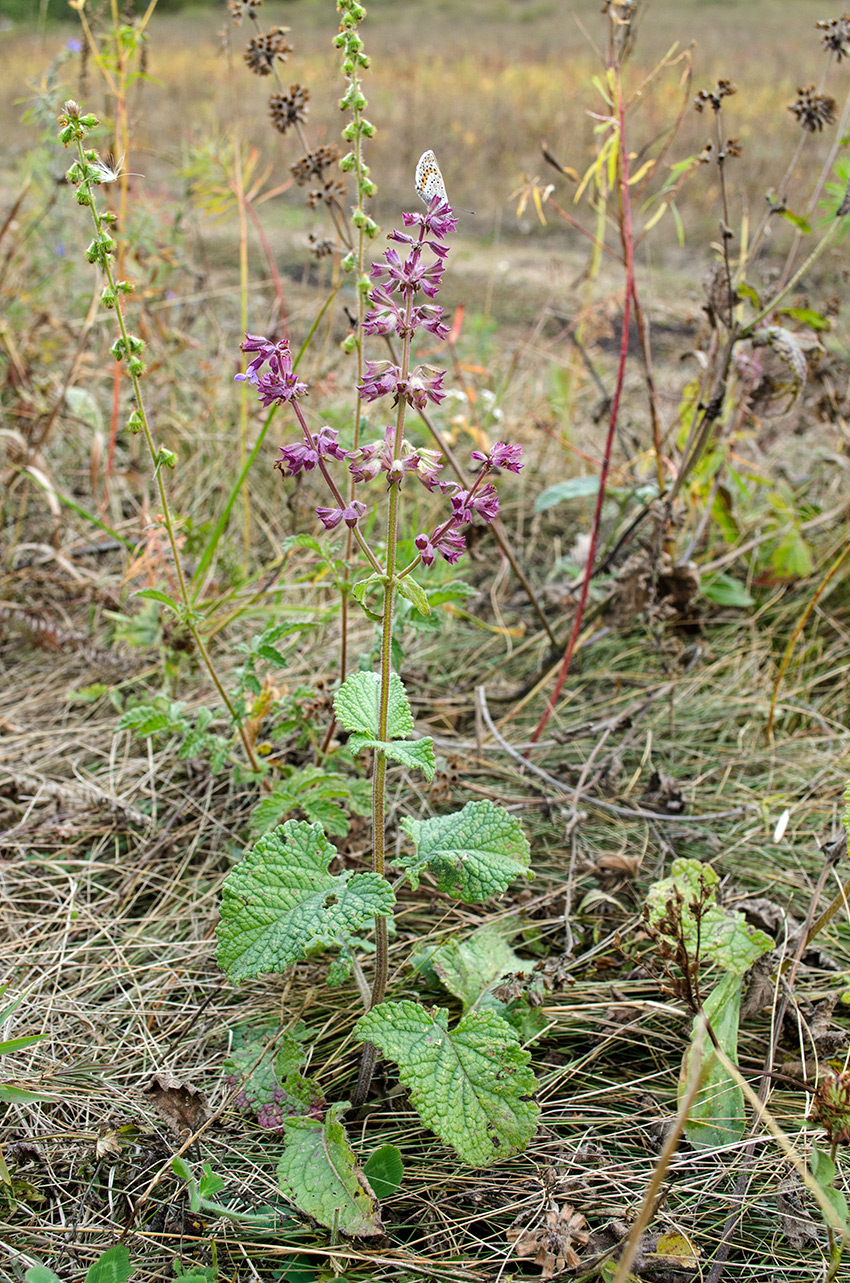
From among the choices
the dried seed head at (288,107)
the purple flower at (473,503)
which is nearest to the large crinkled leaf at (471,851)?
the purple flower at (473,503)

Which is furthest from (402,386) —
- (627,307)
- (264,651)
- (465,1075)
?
(627,307)

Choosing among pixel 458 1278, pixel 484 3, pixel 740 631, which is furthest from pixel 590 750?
pixel 484 3

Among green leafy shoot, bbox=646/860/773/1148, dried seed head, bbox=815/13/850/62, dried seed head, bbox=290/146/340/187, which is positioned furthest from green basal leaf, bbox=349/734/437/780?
dried seed head, bbox=815/13/850/62

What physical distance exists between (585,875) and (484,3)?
26260mm

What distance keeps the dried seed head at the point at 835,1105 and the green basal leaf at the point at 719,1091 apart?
18 cm

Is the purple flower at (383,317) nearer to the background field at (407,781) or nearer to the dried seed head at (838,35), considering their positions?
the background field at (407,781)

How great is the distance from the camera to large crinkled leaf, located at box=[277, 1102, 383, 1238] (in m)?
1.21

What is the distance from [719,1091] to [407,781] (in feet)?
3.12

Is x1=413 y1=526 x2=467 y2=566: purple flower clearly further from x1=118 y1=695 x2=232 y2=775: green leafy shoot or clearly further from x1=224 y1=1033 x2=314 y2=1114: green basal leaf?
x1=224 y1=1033 x2=314 y2=1114: green basal leaf

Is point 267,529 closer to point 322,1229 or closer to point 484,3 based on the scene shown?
point 322,1229

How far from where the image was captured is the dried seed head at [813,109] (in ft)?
6.85

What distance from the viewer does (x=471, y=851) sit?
4.47ft

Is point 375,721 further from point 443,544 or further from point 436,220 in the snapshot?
point 436,220

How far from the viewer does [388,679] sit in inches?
53.5
